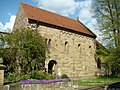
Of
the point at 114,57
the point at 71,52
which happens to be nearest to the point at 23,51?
the point at 71,52

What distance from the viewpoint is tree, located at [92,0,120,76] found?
3344cm

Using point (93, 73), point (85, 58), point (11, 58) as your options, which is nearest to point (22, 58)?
point (11, 58)

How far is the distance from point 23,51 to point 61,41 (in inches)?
450

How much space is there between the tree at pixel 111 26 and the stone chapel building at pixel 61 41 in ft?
11.0

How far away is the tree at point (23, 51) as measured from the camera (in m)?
20.2

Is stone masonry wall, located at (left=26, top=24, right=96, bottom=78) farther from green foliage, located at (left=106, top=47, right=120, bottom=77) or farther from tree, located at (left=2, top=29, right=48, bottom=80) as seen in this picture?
tree, located at (left=2, top=29, right=48, bottom=80)

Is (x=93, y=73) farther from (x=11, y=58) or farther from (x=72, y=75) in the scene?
(x=11, y=58)

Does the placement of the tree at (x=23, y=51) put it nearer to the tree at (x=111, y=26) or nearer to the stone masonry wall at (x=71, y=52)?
the stone masonry wall at (x=71, y=52)

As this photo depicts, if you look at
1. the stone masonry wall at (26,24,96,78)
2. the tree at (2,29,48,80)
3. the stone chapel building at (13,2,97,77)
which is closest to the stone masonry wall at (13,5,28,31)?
the stone chapel building at (13,2,97,77)

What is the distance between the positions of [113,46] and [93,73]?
22.6 feet

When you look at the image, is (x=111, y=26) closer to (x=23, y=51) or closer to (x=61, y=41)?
(x=61, y=41)

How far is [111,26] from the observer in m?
35.2

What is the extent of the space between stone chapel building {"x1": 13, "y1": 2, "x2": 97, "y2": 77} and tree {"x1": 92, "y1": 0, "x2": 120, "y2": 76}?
3.36 meters

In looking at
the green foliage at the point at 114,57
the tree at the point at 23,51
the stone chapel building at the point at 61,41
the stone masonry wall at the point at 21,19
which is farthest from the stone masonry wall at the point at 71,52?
the tree at the point at 23,51
